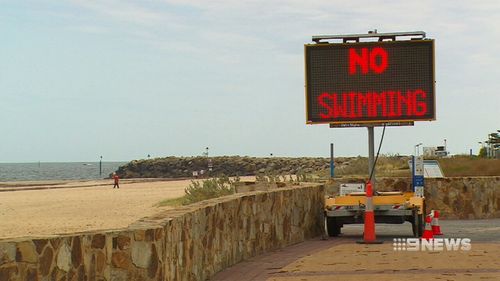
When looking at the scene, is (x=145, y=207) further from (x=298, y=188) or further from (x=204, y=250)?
(x=204, y=250)

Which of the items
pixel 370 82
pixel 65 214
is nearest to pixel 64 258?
pixel 370 82

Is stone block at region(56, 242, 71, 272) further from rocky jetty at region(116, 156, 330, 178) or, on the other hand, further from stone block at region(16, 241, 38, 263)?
rocky jetty at region(116, 156, 330, 178)

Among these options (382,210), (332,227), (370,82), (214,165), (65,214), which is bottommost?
(65,214)

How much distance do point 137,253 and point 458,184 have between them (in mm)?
19583

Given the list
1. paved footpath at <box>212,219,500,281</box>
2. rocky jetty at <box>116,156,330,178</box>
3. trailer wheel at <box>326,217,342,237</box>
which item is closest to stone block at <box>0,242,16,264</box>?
paved footpath at <box>212,219,500,281</box>

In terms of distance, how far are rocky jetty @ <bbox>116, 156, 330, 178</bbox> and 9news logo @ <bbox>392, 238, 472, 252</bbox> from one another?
363 ft

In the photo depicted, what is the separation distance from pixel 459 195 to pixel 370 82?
7.65 m

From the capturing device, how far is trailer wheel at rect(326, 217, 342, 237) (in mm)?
19678

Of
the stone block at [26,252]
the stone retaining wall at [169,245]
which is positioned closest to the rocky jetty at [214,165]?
the stone retaining wall at [169,245]

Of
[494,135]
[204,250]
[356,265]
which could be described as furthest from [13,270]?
[494,135]

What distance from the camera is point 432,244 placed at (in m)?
17.2

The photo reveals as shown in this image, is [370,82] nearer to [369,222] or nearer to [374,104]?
[374,104]

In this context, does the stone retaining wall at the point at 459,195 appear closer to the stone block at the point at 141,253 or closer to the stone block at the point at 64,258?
the stone block at the point at 141,253

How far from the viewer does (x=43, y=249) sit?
789 centimetres
